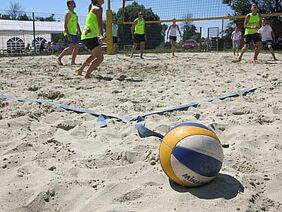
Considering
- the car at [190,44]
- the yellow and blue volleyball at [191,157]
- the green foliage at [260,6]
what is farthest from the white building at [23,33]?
the yellow and blue volleyball at [191,157]

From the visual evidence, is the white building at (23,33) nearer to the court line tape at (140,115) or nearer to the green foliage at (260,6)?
the green foliage at (260,6)

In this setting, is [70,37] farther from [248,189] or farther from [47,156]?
[248,189]

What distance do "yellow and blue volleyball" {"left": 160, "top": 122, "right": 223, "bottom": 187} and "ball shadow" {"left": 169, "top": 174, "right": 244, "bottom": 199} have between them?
3cm

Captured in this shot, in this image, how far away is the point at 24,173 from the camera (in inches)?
97.3

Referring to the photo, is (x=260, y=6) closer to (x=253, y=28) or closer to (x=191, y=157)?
(x=253, y=28)

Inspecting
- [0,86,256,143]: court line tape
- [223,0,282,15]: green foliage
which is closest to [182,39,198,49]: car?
[223,0,282,15]: green foliage

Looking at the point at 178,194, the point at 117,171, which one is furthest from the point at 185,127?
the point at 117,171

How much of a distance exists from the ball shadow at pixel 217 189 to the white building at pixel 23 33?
23.8m

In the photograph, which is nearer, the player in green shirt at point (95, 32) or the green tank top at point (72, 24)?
the player in green shirt at point (95, 32)

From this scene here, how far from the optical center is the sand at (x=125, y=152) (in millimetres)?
2053

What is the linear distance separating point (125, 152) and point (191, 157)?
75 centimetres

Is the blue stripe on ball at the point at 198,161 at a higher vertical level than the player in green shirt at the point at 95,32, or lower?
lower

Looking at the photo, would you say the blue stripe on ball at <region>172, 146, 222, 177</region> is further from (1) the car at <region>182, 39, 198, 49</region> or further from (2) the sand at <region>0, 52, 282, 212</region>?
(1) the car at <region>182, 39, 198, 49</region>

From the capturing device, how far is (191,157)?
6.73ft
